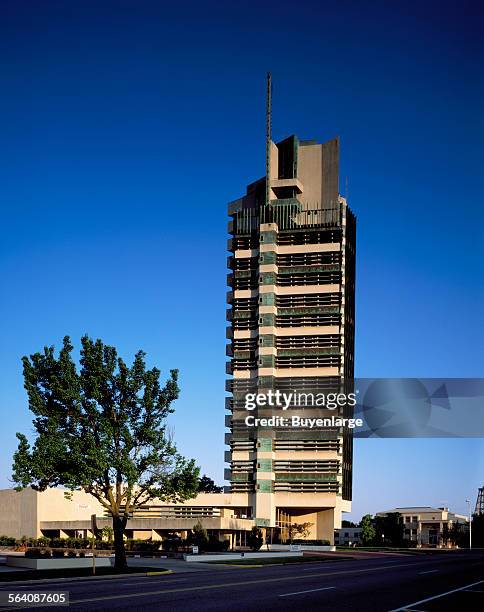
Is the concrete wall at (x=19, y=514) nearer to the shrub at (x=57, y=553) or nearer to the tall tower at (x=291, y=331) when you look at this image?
the tall tower at (x=291, y=331)

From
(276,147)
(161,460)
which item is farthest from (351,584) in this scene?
(276,147)

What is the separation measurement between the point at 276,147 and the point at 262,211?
1171 cm

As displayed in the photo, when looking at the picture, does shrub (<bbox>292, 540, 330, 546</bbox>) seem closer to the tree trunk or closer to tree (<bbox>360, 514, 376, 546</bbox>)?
tree (<bbox>360, 514, 376, 546</bbox>)

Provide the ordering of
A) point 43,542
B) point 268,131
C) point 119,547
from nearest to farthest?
1. point 119,547
2. point 43,542
3. point 268,131

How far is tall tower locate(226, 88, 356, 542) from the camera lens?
11931cm

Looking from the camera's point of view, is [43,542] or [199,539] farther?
[43,542]

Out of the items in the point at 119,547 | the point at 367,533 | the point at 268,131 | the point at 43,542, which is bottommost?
the point at 367,533

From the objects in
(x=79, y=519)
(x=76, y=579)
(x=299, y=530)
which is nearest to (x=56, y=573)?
(x=76, y=579)

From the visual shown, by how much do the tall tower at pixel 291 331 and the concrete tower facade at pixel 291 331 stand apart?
15cm

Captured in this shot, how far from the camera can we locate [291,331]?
12369 cm

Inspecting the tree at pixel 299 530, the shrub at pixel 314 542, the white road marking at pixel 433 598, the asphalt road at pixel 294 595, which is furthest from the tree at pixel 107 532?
the tree at pixel 299 530

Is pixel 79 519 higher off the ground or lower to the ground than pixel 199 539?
lower

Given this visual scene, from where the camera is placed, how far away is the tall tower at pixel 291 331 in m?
119

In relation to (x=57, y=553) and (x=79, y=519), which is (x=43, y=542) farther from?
(x=57, y=553)
